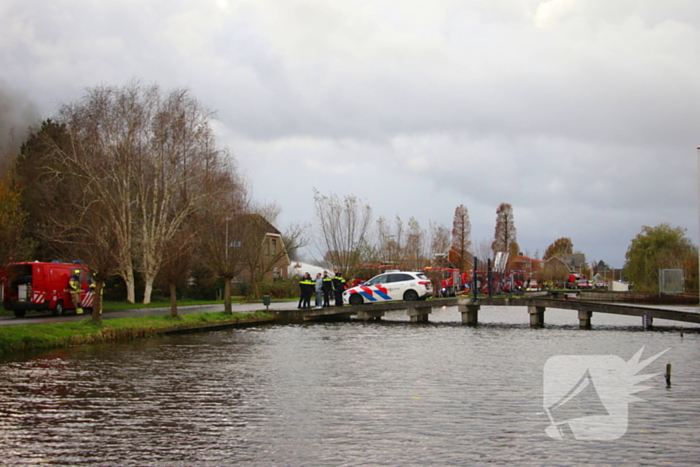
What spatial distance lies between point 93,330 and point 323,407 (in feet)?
39.9

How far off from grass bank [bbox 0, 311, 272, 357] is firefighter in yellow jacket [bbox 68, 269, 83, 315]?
617 centimetres

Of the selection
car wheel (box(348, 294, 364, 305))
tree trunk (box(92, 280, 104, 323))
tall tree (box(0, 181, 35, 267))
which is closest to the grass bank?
tree trunk (box(92, 280, 104, 323))

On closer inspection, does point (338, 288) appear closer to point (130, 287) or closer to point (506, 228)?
point (130, 287)

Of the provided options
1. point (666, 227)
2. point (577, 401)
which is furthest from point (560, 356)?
point (666, 227)

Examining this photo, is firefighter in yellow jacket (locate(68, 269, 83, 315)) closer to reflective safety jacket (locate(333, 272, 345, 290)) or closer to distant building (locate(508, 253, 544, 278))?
reflective safety jacket (locate(333, 272, 345, 290))

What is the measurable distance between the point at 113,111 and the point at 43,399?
989 inches

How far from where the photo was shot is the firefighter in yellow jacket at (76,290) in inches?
1172

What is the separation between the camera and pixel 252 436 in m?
9.23

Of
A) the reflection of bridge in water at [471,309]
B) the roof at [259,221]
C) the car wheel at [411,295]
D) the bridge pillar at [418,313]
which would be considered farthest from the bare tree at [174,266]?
the bridge pillar at [418,313]

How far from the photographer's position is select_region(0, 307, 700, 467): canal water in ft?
27.3

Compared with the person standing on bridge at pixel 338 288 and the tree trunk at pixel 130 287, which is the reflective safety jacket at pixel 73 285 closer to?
the tree trunk at pixel 130 287

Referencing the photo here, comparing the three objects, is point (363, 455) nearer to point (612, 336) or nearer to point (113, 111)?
point (612, 336)

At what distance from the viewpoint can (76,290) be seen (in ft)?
97.9

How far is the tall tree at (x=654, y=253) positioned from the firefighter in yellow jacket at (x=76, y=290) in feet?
153
